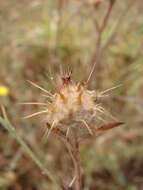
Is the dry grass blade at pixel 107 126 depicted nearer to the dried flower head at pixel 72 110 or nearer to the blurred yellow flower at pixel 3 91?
the dried flower head at pixel 72 110

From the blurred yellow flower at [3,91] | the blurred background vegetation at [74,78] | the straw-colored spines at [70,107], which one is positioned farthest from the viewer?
the blurred yellow flower at [3,91]

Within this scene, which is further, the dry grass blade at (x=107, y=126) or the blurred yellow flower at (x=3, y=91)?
the blurred yellow flower at (x=3, y=91)

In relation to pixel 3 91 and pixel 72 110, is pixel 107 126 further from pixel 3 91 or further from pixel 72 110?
pixel 3 91

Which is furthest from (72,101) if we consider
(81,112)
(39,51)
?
(39,51)

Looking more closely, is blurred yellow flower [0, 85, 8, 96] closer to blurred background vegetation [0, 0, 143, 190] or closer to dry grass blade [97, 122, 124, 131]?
blurred background vegetation [0, 0, 143, 190]

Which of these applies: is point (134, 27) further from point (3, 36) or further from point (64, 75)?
point (64, 75)

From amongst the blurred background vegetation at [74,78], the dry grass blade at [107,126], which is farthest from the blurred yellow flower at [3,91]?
the dry grass blade at [107,126]

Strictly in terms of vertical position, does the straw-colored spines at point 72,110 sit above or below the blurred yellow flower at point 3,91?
below
